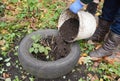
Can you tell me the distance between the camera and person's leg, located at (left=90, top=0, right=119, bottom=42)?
363 centimetres

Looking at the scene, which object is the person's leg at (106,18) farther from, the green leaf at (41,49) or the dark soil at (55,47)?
the green leaf at (41,49)

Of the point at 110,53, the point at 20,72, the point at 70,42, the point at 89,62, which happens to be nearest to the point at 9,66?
the point at 20,72

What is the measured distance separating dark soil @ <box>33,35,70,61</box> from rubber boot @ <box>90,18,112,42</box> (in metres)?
0.71

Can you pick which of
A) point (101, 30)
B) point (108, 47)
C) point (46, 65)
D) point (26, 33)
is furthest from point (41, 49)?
point (101, 30)

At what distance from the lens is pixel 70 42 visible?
3520 mm

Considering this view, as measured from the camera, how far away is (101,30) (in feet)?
13.1

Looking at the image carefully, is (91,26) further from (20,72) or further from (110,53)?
(20,72)

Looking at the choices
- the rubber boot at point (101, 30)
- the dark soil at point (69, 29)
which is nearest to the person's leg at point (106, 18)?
the rubber boot at point (101, 30)

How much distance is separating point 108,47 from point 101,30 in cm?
37

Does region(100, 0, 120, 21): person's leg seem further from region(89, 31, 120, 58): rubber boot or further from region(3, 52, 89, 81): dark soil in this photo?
region(3, 52, 89, 81): dark soil

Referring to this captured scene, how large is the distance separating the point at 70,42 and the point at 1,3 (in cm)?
198

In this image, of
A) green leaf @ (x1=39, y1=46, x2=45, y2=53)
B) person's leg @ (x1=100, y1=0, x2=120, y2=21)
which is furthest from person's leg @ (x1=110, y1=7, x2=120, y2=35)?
green leaf @ (x1=39, y1=46, x2=45, y2=53)

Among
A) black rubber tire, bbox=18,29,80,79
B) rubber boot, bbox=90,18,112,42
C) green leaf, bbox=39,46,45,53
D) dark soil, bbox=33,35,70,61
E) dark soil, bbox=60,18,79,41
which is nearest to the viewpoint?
black rubber tire, bbox=18,29,80,79

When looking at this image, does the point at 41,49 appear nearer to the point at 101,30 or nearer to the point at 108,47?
the point at 108,47
